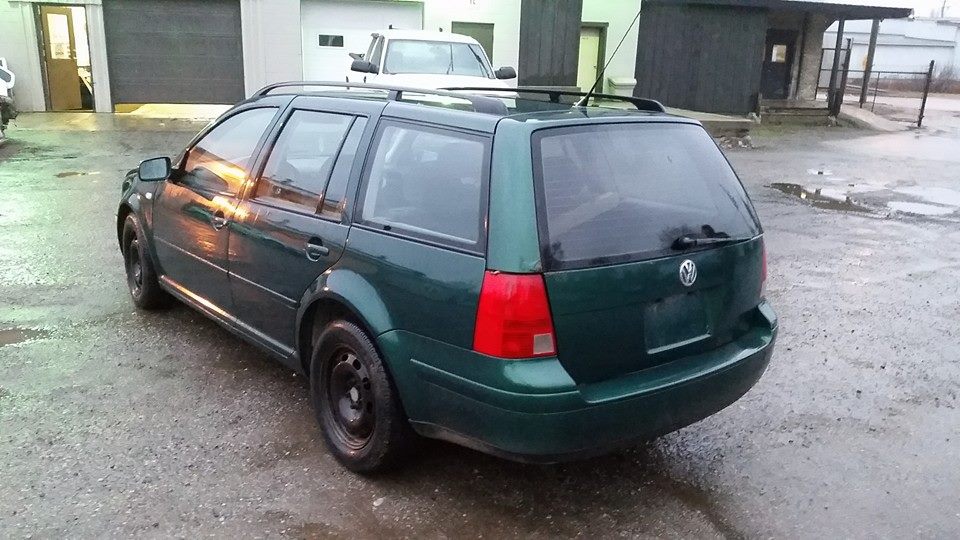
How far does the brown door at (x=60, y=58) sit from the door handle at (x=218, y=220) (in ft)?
50.0

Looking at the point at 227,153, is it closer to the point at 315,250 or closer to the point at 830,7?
the point at 315,250

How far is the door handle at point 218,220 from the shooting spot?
432 centimetres

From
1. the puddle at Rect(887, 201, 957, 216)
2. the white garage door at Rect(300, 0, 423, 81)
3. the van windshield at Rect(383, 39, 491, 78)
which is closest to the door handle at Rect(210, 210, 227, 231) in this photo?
the van windshield at Rect(383, 39, 491, 78)

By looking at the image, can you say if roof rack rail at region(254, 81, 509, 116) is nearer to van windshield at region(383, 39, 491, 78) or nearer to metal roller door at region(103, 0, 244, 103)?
van windshield at region(383, 39, 491, 78)

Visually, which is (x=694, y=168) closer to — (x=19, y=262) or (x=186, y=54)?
(x=19, y=262)

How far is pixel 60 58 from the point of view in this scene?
17047 mm

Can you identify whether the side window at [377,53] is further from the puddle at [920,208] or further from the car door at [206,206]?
the puddle at [920,208]

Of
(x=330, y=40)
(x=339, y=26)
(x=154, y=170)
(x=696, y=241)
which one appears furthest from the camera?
(x=330, y=40)

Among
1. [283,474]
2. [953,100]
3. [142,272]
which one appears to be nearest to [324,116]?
[283,474]

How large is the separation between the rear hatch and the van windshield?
27.9ft

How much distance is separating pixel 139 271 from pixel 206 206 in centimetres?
142

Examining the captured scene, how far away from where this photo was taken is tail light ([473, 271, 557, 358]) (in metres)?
2.88

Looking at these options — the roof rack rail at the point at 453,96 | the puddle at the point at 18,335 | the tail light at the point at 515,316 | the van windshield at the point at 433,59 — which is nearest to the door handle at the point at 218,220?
the roof rack rail at the point at 453,96

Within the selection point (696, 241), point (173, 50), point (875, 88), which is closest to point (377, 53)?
point (173, 50)
